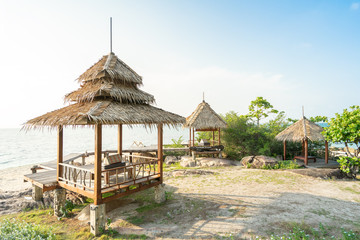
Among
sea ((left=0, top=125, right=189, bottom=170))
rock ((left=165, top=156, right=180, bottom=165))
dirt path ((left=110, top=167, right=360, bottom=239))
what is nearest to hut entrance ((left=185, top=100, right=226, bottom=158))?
rock ((left=165, top=156, right=180, bottom=165))

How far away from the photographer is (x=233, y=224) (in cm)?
495

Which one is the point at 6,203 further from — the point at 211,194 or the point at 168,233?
the point at 211,194

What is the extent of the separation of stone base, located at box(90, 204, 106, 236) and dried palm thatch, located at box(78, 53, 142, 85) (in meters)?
3.91

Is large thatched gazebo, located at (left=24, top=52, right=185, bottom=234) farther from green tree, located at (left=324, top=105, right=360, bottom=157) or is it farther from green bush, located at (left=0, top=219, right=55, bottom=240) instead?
green tree, located at (left=324, top=105, right=360, bottom=157)

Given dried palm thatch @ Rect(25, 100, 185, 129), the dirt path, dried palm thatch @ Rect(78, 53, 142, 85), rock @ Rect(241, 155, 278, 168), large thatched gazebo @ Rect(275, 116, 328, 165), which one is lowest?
the dirt path

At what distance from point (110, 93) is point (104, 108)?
26.4 inches

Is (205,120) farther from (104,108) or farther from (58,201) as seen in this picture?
(58,201)

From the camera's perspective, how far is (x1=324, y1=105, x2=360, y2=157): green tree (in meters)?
6.11

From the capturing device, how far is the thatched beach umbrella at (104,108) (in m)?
4.90

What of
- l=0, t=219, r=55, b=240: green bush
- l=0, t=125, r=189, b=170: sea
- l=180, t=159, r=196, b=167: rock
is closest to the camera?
l=0, t=219, r=55, b=240: green bush

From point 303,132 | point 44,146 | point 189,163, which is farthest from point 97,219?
point 44,146

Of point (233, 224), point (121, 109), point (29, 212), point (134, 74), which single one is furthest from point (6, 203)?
point (233, 224)

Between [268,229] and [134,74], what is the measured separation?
21.1 ft

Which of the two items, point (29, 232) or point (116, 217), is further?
point (116, 217)
